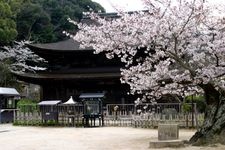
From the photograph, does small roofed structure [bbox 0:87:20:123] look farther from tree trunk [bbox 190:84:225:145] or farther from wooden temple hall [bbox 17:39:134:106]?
tree trunk [bbox 190:84:225:145]

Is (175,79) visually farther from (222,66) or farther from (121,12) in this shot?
(121,12)

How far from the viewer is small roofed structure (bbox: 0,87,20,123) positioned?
28391 mm

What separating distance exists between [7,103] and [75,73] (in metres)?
6.59

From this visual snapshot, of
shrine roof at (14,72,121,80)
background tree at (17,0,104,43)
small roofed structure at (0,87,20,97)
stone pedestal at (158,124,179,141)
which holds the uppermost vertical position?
background tree at (17,0,104,43)

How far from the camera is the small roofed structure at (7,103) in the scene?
28391mm

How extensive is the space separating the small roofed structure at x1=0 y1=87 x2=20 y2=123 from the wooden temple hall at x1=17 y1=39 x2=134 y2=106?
2924 mm

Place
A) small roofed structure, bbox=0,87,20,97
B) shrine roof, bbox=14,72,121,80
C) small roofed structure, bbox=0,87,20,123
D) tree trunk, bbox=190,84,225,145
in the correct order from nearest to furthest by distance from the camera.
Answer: tree trunk, bbox=190,84,225,145, small roofed structure, bbox=0,87,20,123, small roofed structure, bbox=0,87,20,97, shrine roof, bbox=14,72,121,80

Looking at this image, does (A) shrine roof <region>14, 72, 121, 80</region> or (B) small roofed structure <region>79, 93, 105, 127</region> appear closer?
(B) small roofed structure <region>79, 93, 105, 127</region>

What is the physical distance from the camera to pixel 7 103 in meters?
30.0

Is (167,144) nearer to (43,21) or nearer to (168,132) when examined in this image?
(168,132)

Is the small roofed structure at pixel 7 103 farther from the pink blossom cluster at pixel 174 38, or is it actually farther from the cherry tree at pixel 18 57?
the pink blossom cluster at pixel 174 38

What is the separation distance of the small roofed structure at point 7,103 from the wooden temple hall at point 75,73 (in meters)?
2.92

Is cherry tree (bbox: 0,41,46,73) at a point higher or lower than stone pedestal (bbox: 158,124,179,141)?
higher

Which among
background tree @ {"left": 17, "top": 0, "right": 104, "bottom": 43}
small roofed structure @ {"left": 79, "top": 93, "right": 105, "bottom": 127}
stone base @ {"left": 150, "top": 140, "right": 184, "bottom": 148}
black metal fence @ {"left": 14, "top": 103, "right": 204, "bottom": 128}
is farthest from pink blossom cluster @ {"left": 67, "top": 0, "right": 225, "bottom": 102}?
background tree @ {"left": 17, "top": 0, "right": 104, "bottom": 43}
